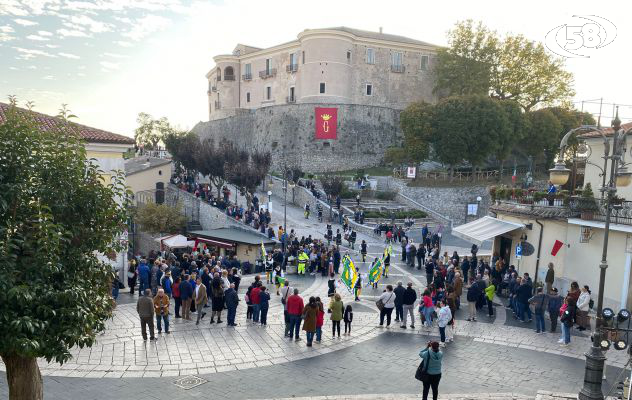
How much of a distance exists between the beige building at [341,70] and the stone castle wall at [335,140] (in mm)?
4295

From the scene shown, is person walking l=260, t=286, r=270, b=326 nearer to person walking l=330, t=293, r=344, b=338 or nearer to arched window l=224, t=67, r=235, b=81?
person walking l=330, t=293, r=344, b=338

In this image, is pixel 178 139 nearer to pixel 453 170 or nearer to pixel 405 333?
pixel 453 170

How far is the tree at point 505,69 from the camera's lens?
48906 millimetres

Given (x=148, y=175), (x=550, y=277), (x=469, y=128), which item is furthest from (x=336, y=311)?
(x=148, y=175)

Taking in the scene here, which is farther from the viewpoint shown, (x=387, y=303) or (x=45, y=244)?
(x=387, y=303)

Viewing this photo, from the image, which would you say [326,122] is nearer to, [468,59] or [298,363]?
[468,59]

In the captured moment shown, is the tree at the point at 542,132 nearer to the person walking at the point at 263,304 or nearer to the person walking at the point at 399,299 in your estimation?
the person walking at the point at 399,299

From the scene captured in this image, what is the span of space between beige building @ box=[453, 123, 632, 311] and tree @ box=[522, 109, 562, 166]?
26.4 meters

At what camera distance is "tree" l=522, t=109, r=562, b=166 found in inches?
1714

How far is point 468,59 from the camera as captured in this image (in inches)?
2031

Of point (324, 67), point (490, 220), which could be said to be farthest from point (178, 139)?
point (490, 220)

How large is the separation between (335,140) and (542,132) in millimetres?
22253

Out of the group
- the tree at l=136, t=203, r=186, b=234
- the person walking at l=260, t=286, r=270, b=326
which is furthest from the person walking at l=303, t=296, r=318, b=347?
the tree at l=136, t=203, r=186, b=234

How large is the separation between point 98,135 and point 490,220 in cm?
1769
